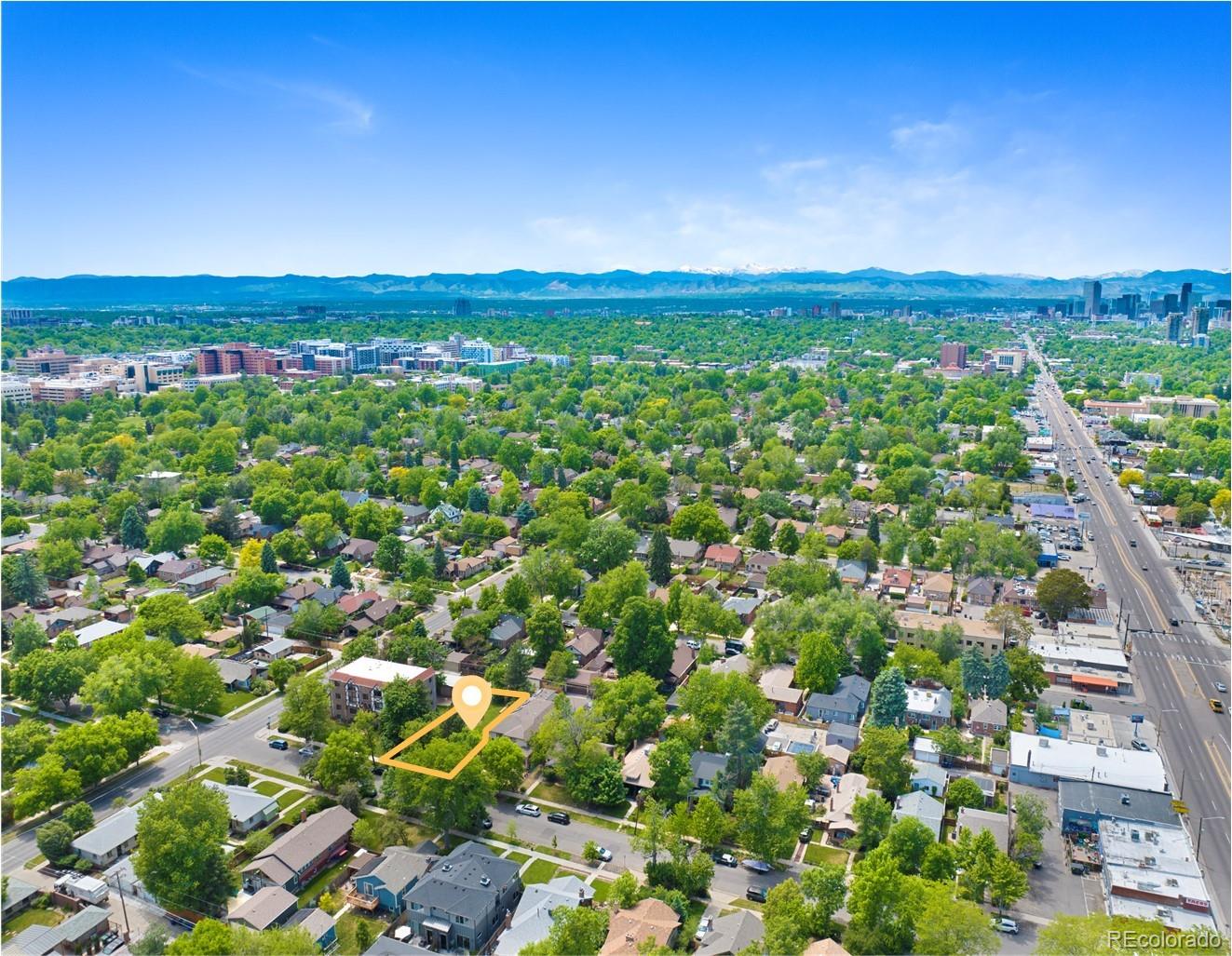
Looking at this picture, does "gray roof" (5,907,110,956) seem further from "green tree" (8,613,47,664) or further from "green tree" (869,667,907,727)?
"green tree" (869,667,907,727)

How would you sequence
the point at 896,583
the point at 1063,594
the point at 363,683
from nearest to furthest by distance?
the point at 363,683
the point at 1063,594
the point at 896,583

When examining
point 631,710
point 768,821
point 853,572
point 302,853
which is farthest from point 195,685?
point 853,572

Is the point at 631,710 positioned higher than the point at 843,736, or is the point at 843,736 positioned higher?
the point at 631,710

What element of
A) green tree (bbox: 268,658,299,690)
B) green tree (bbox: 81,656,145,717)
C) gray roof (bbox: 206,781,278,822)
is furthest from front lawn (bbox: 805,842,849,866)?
green tree (bbox: 81,656,145,717)

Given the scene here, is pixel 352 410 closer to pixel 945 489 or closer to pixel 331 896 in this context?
pixel 945 489

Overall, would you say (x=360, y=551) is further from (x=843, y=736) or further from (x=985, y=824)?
(x=985, y=824)

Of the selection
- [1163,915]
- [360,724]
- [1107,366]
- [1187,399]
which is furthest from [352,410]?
[1107,366]
